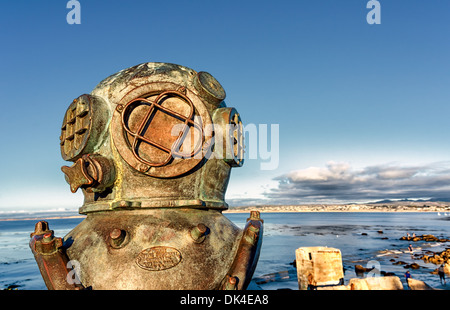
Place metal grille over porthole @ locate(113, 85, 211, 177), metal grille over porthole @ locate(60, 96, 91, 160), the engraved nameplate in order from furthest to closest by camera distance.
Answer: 1. metal grille over porthole @ locate(60, 96, 91, 160)
2. metal grille over porthole @ locate(113, 85, 211, 177)
3. the engraved nameplate

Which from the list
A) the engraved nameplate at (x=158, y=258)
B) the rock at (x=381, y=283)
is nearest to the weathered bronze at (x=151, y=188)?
the engraved nameplate at (x=158, y=258)

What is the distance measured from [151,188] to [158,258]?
901mm

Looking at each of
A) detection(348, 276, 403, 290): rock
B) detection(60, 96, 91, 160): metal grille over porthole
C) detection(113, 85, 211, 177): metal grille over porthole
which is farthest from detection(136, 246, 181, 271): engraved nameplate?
detection(348, 276, 403, 290): rock

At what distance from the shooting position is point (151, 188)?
418cm

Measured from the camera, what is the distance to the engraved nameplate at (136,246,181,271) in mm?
3637

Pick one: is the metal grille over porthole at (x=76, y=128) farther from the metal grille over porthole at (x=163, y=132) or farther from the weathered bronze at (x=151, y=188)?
the metal grille over porthole at (x=163, y=132)

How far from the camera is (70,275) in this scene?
11.9 ft

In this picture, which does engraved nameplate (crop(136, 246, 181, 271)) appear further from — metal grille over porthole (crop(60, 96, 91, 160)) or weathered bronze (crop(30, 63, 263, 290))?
metal grille over porthole (crop(60, 96, 91, 160))

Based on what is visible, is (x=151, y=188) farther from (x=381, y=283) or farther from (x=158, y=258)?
(x=381, y=283)

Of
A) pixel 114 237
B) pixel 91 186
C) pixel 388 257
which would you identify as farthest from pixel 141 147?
pixel 388 257

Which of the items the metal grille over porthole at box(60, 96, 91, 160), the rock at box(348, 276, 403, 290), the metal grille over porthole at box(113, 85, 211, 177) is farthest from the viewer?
the rock at box(348, 276, 403, 290)

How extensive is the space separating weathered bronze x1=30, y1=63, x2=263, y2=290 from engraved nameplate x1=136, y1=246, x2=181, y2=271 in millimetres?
11
